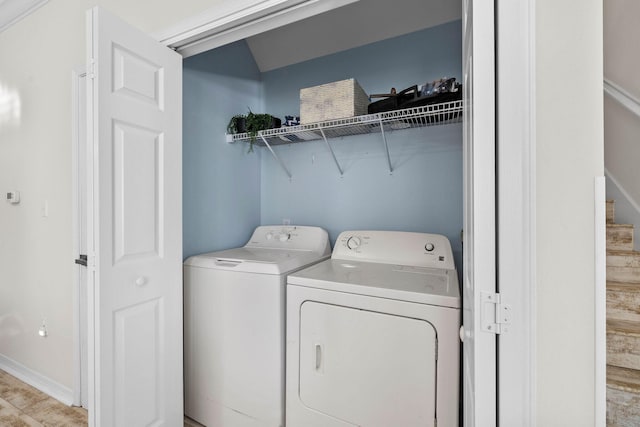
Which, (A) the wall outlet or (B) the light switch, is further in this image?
(B) the light switch

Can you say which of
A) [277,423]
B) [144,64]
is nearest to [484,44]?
[144,64]

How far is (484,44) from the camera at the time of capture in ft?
2.29

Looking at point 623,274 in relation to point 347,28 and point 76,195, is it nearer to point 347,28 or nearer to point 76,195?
point 347,28

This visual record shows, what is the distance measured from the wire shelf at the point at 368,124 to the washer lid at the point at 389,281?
33.5 inches

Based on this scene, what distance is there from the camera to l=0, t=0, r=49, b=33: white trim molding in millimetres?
2111

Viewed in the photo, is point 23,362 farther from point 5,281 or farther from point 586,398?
point 586,398

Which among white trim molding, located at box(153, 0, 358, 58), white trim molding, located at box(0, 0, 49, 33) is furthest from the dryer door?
white trim molding, located at box(0, 0, 49, 33)

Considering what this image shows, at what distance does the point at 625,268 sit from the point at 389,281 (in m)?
1.23

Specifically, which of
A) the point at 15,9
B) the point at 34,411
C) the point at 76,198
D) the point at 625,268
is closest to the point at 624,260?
the point at 625,268

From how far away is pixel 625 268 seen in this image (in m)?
1.55

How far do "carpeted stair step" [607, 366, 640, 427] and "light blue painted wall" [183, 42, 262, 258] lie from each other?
216cm

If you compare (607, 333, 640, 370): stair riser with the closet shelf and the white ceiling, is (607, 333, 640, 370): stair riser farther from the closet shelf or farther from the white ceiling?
the white ceiling

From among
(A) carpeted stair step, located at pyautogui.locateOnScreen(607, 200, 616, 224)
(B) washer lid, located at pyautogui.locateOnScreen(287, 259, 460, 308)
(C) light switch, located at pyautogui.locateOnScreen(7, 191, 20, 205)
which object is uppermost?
(C) light switch, located at pyautogui.locateOnScreen(7, 191, 20, 205)

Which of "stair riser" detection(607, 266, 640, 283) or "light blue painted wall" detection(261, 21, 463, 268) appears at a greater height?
"light blue painted wall" detection(261, 21, 463, 268)
